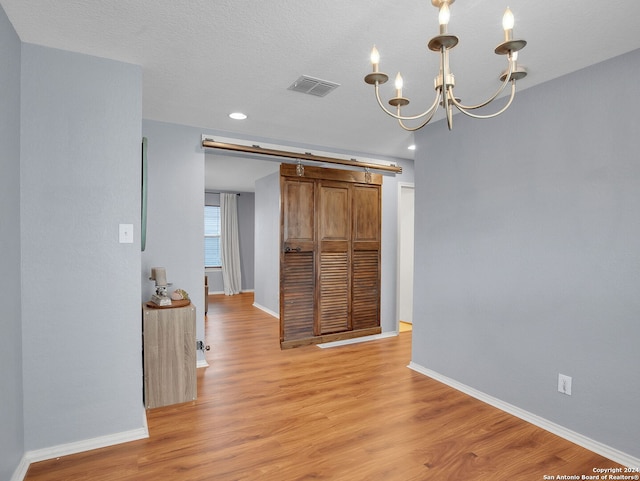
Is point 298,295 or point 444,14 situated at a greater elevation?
point 444,14

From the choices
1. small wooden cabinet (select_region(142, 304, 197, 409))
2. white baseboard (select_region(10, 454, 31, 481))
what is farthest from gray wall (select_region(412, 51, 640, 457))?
white baseboard (select_region(10, 454, 31, 481))

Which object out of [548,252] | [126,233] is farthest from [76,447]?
[548,252]

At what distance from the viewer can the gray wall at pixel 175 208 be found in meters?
3.31

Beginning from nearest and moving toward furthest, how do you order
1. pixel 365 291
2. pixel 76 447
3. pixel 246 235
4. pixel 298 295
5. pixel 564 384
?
1. pixel 76 447
2. pixel 564 384
3. pixel 298 295
4. pixel 365 291
5. pixel 246 235

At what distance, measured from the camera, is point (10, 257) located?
→ 1836mm

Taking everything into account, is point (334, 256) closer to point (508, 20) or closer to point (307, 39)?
point (307, 39)

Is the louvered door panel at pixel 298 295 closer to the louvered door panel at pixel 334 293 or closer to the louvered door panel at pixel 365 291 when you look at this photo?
the louvered door panel at pixel 334 293

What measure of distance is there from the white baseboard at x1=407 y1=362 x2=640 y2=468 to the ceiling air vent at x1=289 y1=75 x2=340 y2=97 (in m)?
2.56

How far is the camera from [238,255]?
8.48 m

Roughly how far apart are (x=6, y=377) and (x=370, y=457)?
1.89m

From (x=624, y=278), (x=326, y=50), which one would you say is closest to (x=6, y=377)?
(x=326, y=50)

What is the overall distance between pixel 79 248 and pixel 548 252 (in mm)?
2928

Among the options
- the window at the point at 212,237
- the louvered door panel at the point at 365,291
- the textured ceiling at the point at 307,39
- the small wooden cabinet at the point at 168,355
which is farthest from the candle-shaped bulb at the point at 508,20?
the window at the point at 212,237

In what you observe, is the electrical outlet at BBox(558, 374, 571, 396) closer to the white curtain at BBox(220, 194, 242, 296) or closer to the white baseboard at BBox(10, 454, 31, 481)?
the white baseboard at BBox(10, 454, 31, 481)
